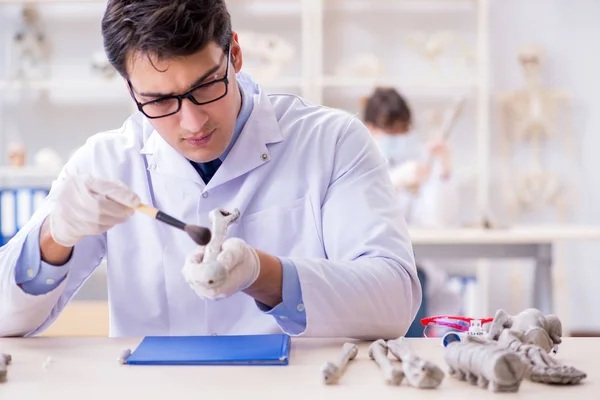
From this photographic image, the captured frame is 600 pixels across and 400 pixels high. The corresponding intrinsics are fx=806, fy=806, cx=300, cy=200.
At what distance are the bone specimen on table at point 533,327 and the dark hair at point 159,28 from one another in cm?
64

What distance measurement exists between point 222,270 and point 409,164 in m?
2.68

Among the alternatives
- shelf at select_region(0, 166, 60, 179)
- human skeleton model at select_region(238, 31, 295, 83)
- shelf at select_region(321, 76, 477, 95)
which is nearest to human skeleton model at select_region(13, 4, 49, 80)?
shelf at select_region(0, 166, 60, 179)

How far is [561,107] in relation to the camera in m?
4.49

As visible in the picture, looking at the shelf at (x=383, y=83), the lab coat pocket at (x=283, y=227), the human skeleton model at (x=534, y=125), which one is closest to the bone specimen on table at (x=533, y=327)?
the lab coat pocket at (x=283, y=227)

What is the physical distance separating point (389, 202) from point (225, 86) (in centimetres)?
35

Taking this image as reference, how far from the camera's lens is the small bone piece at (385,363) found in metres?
0.98

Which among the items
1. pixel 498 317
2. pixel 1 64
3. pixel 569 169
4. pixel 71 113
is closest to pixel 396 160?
pixel 569 169

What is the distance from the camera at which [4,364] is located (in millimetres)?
1081

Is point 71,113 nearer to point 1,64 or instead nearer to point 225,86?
point 1,64

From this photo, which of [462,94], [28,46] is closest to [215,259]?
[462,94]

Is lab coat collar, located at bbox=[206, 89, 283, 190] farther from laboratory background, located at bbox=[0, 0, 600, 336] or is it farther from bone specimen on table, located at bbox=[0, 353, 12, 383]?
laboratory background, located at bbox=[0, 0, 600, 336]

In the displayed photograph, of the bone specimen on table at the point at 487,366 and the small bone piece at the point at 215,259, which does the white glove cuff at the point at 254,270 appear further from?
the bone specimen on table at the point at 487,366

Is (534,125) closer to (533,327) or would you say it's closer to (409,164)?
(409,164)

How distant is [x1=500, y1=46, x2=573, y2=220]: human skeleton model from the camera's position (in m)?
4.38
